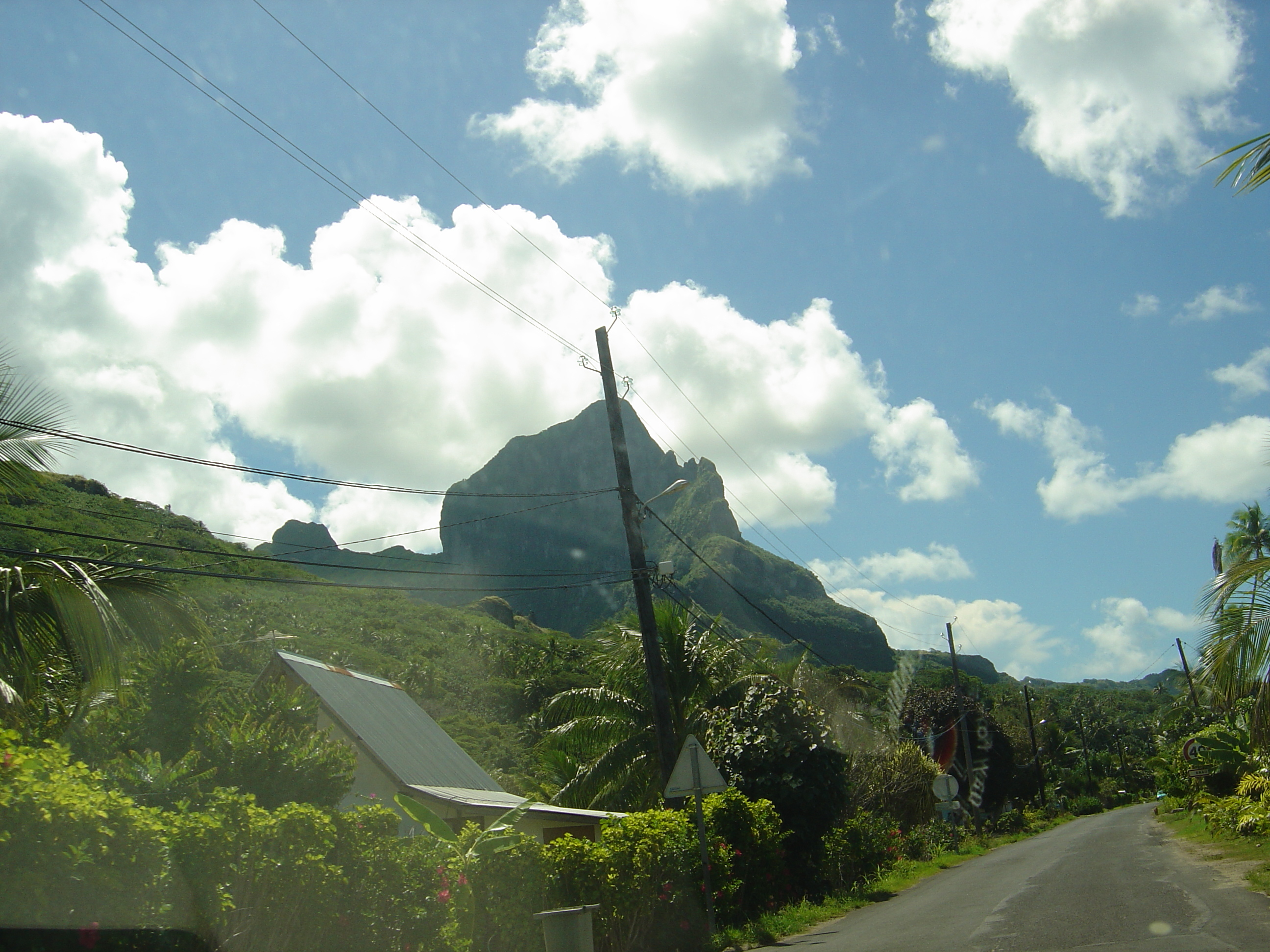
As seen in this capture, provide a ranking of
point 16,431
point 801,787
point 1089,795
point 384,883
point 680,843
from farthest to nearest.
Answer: point 1089,795 → point 801,787 → point 680,843 → point 16,431 → point 384,883

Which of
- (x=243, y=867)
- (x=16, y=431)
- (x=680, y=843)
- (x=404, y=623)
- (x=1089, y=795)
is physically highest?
(x=404, y=623)

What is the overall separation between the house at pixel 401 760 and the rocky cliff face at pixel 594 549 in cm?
4994

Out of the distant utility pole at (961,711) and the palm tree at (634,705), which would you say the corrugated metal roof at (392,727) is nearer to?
the palm tree at (634,705)

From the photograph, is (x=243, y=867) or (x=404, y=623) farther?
(x=404, y=623)

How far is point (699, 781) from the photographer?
1106 cm

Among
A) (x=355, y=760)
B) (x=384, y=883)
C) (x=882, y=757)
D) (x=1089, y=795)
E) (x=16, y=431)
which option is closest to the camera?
(x=384, y=883)

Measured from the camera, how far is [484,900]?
859cm

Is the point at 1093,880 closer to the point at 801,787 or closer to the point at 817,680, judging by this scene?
the point at 801,787

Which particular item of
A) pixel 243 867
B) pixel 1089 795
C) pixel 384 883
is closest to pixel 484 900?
pixel 384 883

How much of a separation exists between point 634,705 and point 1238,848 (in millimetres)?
11673

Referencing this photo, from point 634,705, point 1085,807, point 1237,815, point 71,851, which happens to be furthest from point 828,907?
point 1085,807

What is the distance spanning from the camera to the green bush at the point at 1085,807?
6228cm

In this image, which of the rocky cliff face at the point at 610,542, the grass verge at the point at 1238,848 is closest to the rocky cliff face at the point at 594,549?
the rocky cliff face at the point at 610,542

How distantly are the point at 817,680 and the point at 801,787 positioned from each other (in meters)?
11.6
